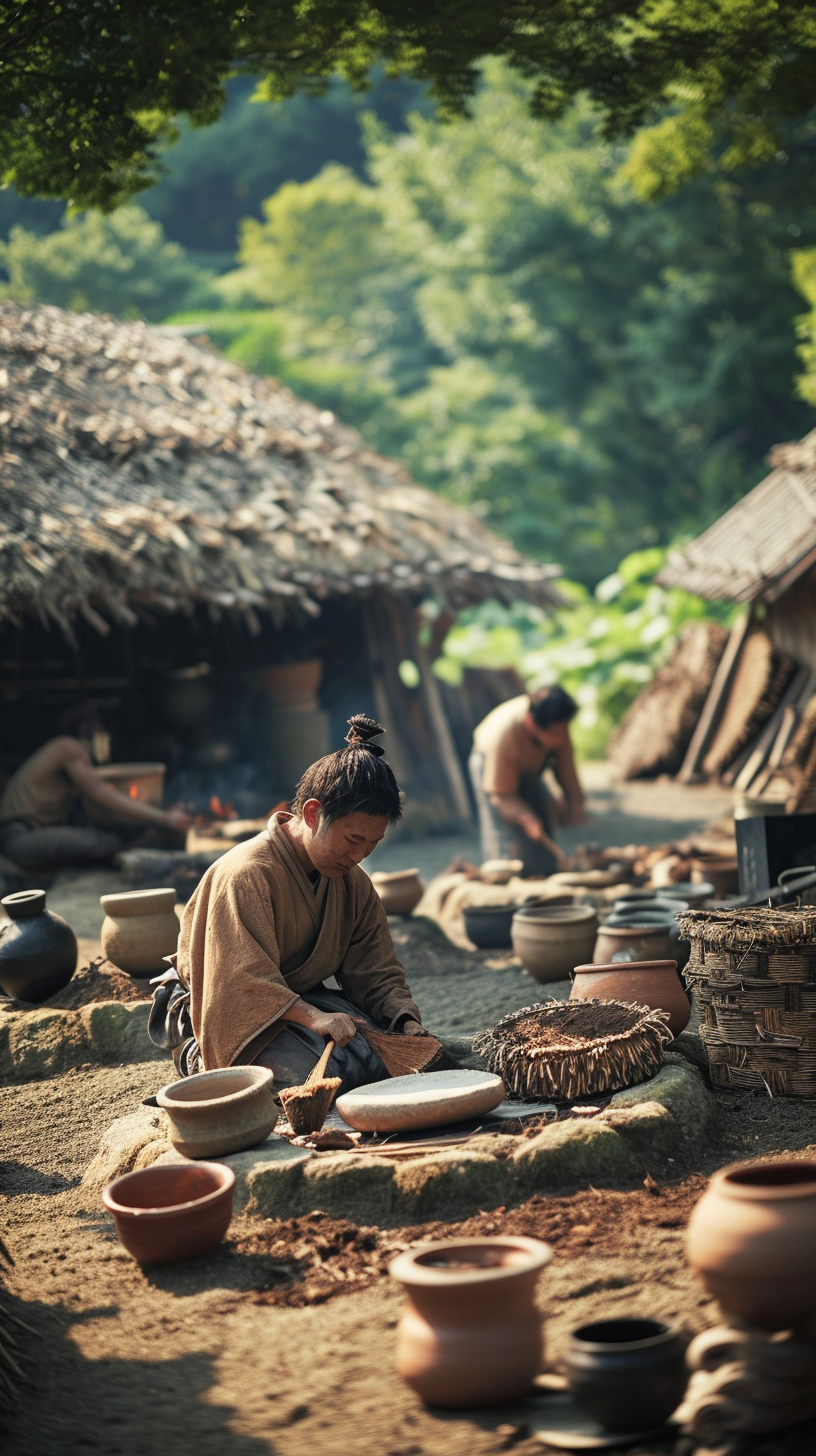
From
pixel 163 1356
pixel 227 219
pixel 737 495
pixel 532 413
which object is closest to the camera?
pixel 163 1356

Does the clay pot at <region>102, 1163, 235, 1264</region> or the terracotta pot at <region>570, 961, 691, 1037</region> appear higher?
the terracotta pot at <region>570, 961, 691, 1037</region>

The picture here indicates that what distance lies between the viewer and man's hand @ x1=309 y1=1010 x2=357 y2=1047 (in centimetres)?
418

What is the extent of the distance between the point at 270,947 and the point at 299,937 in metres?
0.18

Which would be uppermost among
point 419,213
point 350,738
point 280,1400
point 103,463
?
point 419,213

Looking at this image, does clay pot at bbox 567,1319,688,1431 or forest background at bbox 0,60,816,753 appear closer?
clay pot at bbox 567,1319,688,1431

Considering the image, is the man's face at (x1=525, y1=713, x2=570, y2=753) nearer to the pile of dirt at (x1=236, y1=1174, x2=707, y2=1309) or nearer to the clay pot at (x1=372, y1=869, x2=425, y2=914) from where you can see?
the clay pot at (x1=372, y1=869, x2=425, y2=914)

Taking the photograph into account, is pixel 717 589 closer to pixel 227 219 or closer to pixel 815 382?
pixel 815 382

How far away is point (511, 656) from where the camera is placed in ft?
68.0

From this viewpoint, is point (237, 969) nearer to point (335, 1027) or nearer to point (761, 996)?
point (335, 1027)

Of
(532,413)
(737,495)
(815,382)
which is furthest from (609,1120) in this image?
(532,413)

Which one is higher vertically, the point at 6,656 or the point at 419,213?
the point at 419,213

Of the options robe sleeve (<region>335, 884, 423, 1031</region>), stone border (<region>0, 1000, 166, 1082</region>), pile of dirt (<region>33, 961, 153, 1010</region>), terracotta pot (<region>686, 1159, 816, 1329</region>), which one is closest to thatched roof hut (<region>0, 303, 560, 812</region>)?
pile of dirt (<region>33, 961, 153, 1010</region>)

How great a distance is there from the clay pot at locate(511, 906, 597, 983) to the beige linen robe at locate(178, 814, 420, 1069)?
1.69 meters

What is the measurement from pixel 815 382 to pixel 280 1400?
47.3 feet
